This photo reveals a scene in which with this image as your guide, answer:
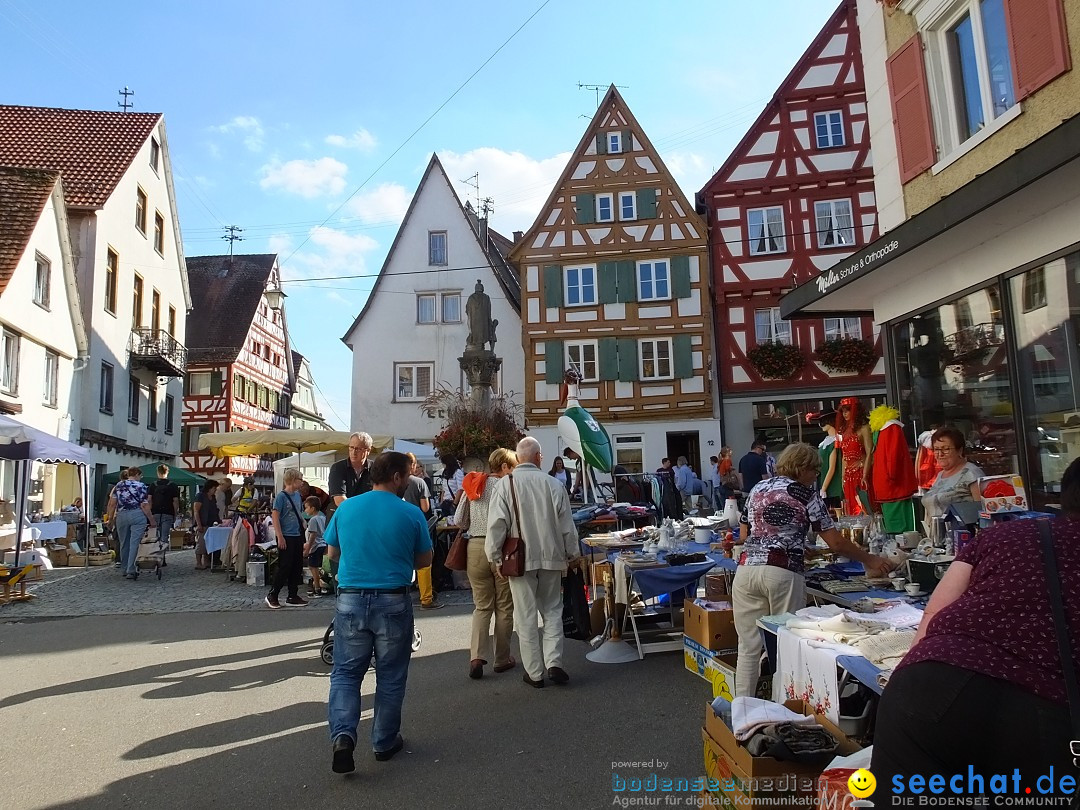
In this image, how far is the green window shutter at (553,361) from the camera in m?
26.1

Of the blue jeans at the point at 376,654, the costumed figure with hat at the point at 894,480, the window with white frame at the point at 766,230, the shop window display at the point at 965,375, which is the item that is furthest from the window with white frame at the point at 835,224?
the blue jeans at the point at 376,654

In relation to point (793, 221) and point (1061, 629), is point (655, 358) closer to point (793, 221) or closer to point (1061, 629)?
point (793, 221)

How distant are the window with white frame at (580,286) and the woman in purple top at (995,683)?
2445cm

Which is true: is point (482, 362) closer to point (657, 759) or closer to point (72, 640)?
point (72, 640)

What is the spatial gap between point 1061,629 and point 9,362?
2167 cm

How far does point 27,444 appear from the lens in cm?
1206

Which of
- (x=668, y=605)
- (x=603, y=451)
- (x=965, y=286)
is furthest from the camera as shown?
(x=603, y=451)

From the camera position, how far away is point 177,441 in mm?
30984

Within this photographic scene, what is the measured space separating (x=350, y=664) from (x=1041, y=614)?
3249mm

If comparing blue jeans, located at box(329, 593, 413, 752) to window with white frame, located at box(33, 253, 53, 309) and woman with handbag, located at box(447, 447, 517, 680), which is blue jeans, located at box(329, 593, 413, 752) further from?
window with white frame, located at box(33, 253, 53, 309)

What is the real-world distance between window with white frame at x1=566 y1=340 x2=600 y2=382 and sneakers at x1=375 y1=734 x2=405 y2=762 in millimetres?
21654

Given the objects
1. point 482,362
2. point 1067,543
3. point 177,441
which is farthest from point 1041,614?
point 177,441

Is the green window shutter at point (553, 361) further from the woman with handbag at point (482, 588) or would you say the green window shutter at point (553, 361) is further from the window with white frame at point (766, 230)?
the woman with handbag at point (482, 588)

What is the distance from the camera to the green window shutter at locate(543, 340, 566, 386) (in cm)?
2606
